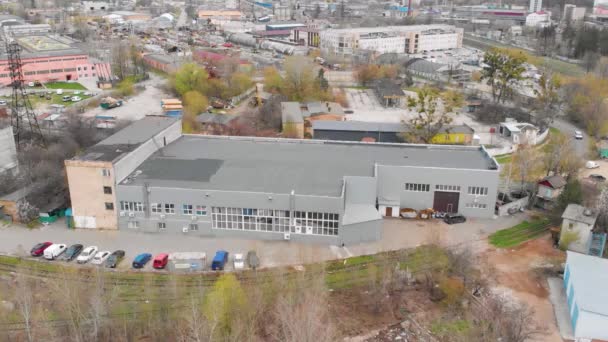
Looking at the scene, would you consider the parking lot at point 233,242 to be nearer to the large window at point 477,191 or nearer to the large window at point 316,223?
the large window at point 316,223

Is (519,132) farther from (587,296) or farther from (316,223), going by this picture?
(587,296)

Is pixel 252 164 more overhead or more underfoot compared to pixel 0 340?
more overhead

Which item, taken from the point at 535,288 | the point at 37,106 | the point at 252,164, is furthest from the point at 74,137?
the point at 535,288

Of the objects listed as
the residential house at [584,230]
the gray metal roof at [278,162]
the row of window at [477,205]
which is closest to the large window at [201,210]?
the gray metal roof at [278,162]

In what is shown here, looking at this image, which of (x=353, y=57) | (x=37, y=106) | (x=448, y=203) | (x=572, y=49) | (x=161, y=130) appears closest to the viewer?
(x=448, y=203)

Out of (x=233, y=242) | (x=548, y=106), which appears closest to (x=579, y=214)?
(x=233, y=242)

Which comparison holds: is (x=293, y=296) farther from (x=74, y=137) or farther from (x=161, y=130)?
(x=74, y=137)

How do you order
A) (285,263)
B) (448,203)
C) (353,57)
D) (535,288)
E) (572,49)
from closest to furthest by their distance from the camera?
(535,288) < (285,263) < (448,203) < (353,57) < (572,49)

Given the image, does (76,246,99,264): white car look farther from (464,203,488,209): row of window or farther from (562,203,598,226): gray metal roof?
(562,203,598,226): gray metal roof
